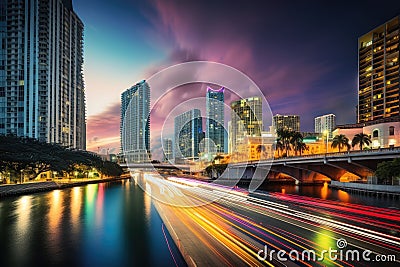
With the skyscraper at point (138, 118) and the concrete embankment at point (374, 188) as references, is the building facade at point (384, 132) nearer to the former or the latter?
the concrete embankment at point (374, 188)

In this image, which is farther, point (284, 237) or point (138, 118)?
point (138, 118)

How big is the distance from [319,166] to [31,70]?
359ft

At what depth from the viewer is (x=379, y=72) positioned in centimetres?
13950

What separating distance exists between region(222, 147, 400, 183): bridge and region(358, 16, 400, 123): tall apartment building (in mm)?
70777

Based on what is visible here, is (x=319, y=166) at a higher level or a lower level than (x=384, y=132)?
lower

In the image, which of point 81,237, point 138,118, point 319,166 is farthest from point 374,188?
point 138,118

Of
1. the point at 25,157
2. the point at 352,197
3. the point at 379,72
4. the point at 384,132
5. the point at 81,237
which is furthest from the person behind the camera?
the point at 379,72

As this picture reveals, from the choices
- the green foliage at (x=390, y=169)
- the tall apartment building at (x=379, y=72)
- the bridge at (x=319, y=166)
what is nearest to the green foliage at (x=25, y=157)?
the bridge at (x=319, y=166)

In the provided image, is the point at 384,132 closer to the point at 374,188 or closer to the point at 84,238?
the point at 374,188

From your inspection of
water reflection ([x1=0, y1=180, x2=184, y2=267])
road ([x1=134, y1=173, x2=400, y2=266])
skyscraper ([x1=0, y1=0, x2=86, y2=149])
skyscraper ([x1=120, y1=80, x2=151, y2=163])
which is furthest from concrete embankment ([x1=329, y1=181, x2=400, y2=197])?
skyscraper ([x1=0, y1=0, x2=86, y2=149])

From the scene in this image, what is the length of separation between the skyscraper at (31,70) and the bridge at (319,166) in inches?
2638

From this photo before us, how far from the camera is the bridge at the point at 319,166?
5304 cm

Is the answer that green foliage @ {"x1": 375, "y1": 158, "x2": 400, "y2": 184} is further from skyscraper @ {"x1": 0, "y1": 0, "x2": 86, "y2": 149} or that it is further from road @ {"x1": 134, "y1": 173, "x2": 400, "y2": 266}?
skyscraper @ {"x1": 0, "y1": 0, "x2": 86, "y2": 149}

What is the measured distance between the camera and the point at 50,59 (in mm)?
117938
